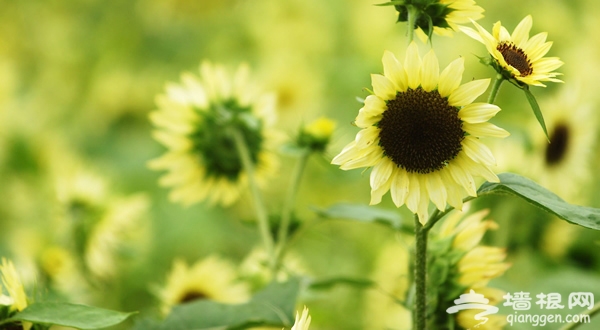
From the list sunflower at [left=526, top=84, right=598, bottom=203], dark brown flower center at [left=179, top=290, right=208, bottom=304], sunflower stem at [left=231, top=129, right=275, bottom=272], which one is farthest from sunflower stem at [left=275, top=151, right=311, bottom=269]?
sunflower at [left=526, top=84, right=598, bottom=203]

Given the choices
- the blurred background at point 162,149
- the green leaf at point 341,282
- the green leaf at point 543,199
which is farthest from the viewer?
the blurred background at point 162,149

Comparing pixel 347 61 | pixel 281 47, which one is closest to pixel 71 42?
pixel 281 47

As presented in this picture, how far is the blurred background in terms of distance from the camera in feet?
3.34

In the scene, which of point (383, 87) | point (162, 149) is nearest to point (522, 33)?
point (383, 87)

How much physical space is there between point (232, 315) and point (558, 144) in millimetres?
671

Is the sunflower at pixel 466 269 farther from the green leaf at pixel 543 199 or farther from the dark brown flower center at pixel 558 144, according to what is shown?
the dark brown flower center at pixel 558 144

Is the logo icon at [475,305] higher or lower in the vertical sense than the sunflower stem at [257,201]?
lower

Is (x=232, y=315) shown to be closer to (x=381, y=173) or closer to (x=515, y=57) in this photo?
(x=381, y=173)

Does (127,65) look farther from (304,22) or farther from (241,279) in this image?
(241,279)

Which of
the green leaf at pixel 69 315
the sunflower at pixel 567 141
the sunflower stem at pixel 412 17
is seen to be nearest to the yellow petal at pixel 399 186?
the sunflower stem at pixel 412 17

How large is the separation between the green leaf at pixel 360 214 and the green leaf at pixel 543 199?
0.20 meters

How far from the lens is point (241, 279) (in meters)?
0.82

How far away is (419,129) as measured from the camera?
0.52 metres

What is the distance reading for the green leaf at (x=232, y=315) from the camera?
597 millimetres
